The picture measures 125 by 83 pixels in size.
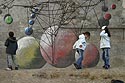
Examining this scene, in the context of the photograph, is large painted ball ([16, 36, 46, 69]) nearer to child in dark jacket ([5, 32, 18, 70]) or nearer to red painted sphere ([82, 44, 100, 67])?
child in dark jacket ([5, 32, 18, 70])

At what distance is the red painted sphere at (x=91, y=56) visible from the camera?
1446cm

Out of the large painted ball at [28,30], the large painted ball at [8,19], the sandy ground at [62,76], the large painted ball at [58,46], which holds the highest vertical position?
the large painted ball at [8,19]

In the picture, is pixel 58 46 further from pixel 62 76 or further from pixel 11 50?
pixel 62 76

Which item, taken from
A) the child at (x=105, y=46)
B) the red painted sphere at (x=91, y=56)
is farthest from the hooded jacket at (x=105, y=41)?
the red painted sphere at (x=91, y=56)

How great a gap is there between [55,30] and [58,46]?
1.92 ft

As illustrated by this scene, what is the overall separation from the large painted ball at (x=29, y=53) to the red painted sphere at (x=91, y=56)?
1.47 metres

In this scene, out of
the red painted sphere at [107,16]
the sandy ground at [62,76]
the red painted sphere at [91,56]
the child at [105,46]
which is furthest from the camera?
the red painted sphere at [107,16]

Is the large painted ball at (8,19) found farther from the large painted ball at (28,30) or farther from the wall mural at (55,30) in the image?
the large painted ball at (28,30)

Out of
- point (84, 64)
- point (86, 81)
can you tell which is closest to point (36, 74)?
point (86, 81)

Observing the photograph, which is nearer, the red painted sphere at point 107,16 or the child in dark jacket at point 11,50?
the child in dark jacket at point 11,50

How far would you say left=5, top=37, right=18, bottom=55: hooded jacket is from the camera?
1305 centimetres

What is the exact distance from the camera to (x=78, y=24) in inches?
576

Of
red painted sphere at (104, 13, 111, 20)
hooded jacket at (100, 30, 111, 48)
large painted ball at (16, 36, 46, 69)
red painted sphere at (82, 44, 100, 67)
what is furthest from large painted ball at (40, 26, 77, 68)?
hooded jacket at (100, 30, 111, 48)

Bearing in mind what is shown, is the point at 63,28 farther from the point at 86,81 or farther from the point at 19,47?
the point at 86,81
